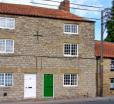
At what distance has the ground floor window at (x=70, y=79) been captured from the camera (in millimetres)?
44844

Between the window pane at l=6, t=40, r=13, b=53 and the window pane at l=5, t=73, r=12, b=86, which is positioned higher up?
the window pane at l=6, t=40, r=13, b=53

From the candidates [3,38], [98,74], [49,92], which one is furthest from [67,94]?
[3,38]

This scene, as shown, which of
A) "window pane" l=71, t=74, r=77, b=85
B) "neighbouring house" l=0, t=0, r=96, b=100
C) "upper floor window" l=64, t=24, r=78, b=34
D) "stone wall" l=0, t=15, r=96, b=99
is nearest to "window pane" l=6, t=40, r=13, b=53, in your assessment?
"neighbouring house" l=0, t=0, r=96, b=100

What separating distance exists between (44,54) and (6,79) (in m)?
4.69

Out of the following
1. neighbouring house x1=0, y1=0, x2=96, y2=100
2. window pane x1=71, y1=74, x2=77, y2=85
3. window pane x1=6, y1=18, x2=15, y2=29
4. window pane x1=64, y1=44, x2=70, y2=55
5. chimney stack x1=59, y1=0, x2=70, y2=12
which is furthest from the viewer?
chimney stack x1=59, y1=0, x2=70, y2=12

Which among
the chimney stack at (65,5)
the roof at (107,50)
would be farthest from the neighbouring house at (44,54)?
the chimney stack at (65,5)

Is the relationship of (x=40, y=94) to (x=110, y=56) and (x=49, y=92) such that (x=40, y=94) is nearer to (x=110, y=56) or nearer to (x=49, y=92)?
(x=49, y=92)

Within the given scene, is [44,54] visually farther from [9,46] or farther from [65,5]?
[65,5]

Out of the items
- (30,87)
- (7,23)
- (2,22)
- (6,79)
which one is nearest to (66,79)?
(30,87)

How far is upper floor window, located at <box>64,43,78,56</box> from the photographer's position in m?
45.1

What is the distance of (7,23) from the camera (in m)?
42.0

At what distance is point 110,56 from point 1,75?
13779 mm

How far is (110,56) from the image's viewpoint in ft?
162

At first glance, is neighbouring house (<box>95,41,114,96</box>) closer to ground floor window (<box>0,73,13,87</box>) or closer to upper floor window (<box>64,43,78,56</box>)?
upper floor window (<box>64,43,78,56</box>)
